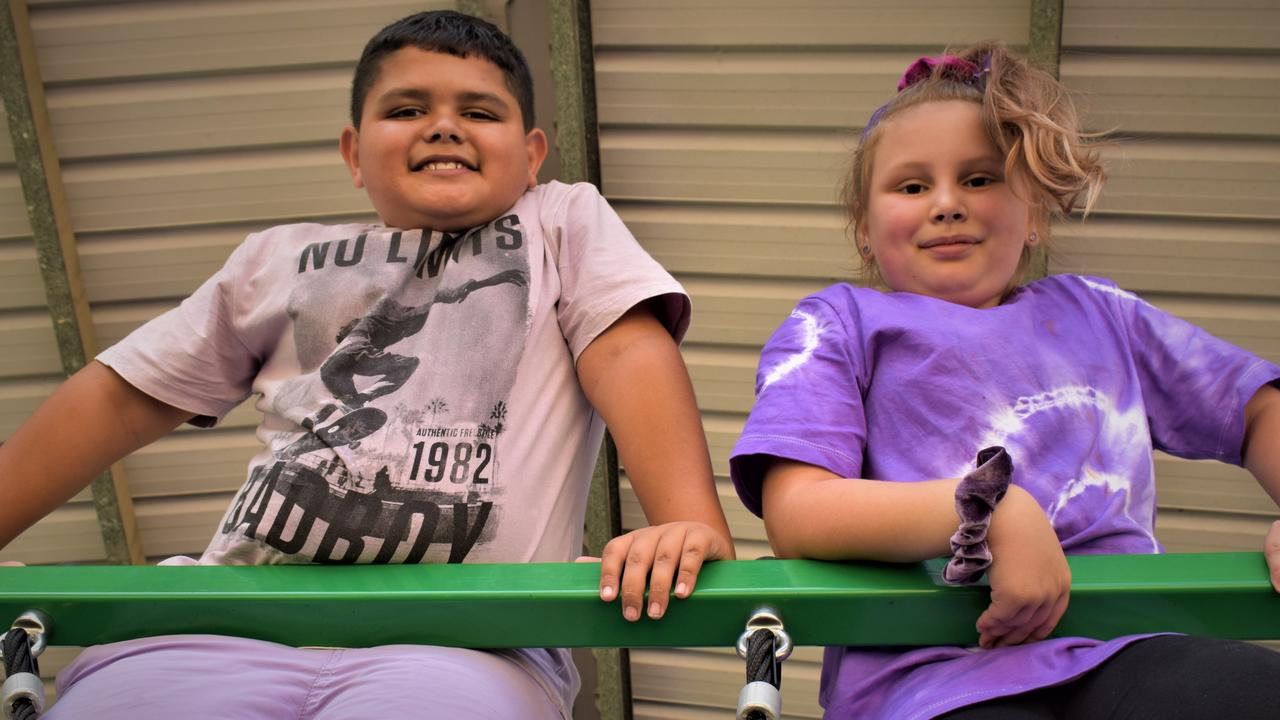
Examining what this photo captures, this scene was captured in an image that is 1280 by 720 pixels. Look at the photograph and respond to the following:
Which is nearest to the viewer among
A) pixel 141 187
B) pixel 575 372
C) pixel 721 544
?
pixel 721 544

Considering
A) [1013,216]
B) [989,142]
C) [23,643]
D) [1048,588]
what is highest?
[989,142]

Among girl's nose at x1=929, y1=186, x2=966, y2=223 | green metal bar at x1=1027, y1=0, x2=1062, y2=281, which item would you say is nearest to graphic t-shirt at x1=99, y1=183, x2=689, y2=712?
girl's nose at x1=929, y1=186, x2=966, y2=223

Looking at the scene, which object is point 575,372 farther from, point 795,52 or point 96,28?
point 96,28

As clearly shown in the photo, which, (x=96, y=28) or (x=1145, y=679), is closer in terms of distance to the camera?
(x=1145, y=679)

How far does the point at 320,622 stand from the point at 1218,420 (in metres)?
1.23

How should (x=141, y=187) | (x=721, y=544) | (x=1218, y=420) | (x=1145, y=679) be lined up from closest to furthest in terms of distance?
1. (x=1145, y=679)
2. (x=721, y=544)
3. (x=1218, y=420)
4. (x=141, y=187)

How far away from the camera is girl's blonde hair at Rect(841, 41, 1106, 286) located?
163cm

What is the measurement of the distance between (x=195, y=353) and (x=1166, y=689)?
4.84ft

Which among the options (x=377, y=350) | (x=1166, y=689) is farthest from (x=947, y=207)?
(x=377, y=350)

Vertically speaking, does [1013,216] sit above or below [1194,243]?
below

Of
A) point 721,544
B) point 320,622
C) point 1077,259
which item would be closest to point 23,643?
point 320,622

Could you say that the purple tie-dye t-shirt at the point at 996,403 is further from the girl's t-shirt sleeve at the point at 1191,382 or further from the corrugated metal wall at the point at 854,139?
the corrugated metal wall at the point at 854,139

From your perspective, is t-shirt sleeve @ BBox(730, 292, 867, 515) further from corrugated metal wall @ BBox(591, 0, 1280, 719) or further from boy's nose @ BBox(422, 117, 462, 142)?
corrugated metal wall @ BBox(591, 0, 1280, 719)

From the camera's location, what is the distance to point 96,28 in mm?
3783
